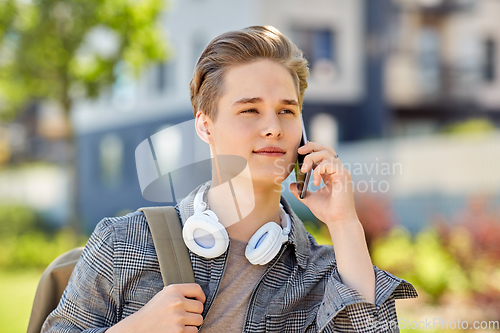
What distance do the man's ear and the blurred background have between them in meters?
0.10

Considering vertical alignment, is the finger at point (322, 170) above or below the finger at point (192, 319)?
above

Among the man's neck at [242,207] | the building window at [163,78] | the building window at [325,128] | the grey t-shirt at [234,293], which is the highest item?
the building window at [163,78]

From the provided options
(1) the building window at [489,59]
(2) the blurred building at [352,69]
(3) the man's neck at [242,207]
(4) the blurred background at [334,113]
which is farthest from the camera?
(1) the building window at [489,59]

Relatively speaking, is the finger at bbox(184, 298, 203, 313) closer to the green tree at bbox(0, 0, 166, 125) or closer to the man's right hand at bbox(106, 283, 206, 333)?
the man's right hand at bbox(106, 283, 206, 333)

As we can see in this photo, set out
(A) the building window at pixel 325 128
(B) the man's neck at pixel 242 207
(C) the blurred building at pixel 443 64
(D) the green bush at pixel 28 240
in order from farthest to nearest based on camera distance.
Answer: (C) the blurred building at pixel 443 64
(A) the building window at pixel 325 128
(D) the green bush at pixel 28 240
(B) the man's neck at pixel 242 207

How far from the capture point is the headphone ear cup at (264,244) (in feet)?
5.43

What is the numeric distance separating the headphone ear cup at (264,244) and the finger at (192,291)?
21cm

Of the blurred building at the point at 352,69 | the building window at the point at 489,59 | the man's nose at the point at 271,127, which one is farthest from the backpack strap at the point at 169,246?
the building window at the point at 489,59

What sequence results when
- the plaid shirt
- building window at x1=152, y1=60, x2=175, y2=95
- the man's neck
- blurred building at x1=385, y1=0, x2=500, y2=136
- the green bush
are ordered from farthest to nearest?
blurred building at x1=385, y1=0, x2=500, y2=136
building window at x1=152, y1=60, x2=175, y2=95
the green bush
the man's neck
the plaid shirt

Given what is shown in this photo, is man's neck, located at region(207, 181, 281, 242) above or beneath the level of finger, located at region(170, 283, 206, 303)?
above

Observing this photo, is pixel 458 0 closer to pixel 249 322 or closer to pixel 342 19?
pixel 342 19

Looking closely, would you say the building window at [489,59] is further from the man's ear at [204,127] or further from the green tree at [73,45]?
the man's ear at [204,127]

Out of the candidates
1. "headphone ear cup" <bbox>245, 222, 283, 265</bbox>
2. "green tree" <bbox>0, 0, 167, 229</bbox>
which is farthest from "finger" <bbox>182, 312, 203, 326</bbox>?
"green tree" <bbox>0, 0, 167, 229</bbox>

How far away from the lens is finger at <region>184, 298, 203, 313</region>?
1476 mm
